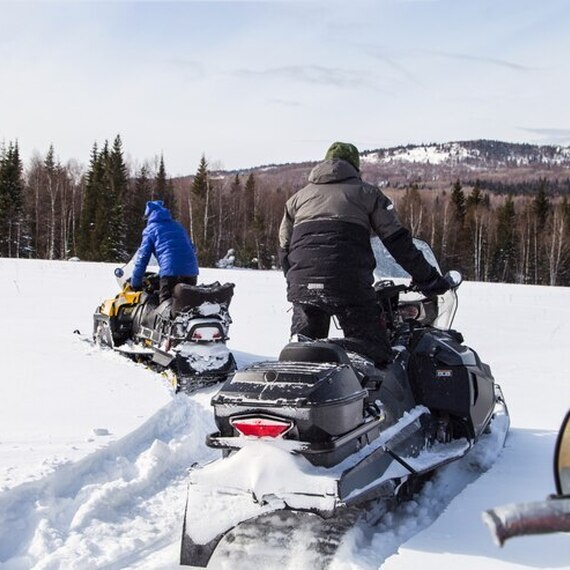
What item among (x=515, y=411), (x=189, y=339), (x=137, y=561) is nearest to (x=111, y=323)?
(x=189, y=339)

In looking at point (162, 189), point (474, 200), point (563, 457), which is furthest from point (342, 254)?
point (474, 200)

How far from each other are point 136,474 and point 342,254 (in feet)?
5.61

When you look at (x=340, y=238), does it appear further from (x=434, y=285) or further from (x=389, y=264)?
(x=389, y=264)

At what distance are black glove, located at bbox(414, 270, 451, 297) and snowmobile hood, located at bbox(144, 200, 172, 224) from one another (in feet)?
13.3

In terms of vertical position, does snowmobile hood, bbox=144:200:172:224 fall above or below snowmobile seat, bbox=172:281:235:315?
above

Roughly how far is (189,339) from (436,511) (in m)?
3.45

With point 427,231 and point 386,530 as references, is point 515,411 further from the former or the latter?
point 427,231

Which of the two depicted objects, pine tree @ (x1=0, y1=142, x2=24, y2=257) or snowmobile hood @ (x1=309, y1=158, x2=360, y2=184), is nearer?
snowmobile hood @ (x1=309, y1=158, x2=360, y2=184)

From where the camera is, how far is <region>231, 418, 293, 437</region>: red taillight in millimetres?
2635

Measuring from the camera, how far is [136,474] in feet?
12.8

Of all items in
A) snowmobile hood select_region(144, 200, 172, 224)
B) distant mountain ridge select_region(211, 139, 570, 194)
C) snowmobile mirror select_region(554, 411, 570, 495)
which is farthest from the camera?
distant mountain ridge select_region(211, 139, 570, 194)

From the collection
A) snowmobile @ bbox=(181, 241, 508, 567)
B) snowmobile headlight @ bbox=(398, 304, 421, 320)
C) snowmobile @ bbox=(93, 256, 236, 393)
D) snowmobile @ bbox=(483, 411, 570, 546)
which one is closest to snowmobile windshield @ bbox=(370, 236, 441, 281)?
snowmobile headlight @ bbox=(398, 304, 421, 320)

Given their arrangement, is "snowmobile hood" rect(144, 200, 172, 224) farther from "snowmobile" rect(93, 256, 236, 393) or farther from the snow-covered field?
the snow-covered field

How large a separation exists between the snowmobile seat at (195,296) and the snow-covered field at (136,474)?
74 centimetres
